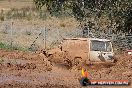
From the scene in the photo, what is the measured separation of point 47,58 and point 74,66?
133 cm

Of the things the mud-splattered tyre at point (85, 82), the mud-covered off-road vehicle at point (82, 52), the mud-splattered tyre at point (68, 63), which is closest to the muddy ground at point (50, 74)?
the mud-splattered tyre at point (68, 63)

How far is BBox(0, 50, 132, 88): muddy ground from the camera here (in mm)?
16703

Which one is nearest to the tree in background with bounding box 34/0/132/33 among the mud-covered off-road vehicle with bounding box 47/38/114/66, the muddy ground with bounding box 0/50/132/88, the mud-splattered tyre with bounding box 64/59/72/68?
the muddy ground with bounding box 0/50/132/88

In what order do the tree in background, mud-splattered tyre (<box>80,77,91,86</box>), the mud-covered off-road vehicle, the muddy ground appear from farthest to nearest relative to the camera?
the tree in background, the mud-covered off-road vehicle, the muddy ground, mud-splattered tyre (<box>80,77,91,86</box>)

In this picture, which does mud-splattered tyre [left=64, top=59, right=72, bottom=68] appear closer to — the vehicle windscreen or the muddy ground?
the muddy ground

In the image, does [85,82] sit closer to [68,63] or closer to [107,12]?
[68,63]

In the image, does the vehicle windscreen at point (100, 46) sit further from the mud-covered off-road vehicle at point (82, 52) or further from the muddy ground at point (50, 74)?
the muddy ground at point (50, 74)

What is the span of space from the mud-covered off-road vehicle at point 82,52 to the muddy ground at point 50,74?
0.33 m

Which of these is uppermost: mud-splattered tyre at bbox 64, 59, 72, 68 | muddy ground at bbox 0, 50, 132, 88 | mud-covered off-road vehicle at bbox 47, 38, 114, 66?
mud-covered off-road vehicle at bbox 47, 38, 114, 66

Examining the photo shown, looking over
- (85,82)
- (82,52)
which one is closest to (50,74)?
(82,52)

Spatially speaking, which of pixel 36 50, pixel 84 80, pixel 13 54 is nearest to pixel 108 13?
pixel 36 50

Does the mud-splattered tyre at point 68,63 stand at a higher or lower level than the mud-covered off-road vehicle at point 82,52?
lower

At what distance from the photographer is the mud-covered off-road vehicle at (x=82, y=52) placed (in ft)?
69.4

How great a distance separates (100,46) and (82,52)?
0.88 meters
